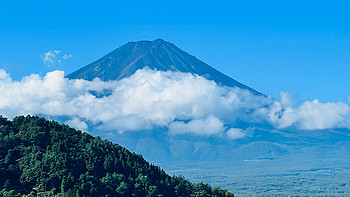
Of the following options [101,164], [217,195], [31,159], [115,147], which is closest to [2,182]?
[31,159]

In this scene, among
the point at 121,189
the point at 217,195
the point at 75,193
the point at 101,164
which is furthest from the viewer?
the point at 217,195

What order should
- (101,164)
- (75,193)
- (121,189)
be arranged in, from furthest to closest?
1. (101,164)
2. (121,189)
3. (75,193)

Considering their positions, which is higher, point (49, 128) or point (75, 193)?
point (49, 128)

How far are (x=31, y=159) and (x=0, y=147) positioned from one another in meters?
5.82

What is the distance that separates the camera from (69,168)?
2813 inches

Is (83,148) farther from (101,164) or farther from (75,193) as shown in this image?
(75,193)

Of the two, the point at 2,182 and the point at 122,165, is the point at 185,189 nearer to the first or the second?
the point at 122,165

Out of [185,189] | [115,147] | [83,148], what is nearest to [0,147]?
[83,148]

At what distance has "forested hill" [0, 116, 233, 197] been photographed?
222 ft

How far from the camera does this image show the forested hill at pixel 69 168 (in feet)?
222

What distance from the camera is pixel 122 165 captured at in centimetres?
7900

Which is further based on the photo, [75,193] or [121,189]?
[121,189]

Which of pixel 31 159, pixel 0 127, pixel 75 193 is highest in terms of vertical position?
pixel 0 127

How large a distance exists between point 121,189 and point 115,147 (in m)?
14.2
